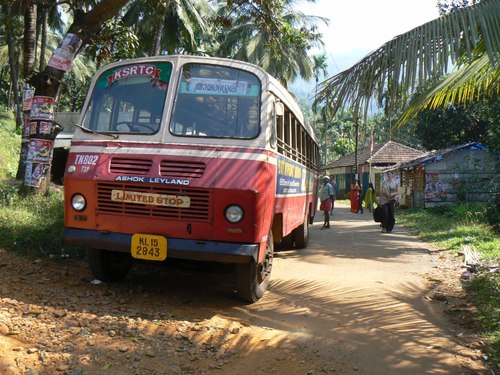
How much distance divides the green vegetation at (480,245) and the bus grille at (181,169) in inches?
119

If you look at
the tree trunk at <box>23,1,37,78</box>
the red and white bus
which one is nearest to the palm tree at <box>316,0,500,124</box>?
the red and white bus

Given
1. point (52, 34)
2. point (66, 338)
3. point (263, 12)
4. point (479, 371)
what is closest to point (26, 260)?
point (66, 338)

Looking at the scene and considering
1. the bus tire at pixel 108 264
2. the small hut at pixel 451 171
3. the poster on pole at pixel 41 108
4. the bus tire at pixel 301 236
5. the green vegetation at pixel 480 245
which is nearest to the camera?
Result: the green vegetation at pixel 480 245

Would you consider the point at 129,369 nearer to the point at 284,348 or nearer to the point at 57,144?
the point at 284,348

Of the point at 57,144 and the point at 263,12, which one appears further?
the point at 57,144

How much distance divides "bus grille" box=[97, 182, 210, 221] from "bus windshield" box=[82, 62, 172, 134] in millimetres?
714

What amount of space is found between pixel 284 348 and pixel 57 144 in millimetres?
10654

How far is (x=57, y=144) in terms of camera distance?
1277cm

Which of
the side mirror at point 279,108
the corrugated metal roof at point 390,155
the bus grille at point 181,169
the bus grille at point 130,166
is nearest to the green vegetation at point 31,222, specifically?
the bus grille at point 130,166

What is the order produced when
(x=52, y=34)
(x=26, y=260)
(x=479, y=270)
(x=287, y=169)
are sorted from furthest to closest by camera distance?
(x=52, y=34) < (x=479, y=270) < (x=287, y=169) < (x=26, y=260)

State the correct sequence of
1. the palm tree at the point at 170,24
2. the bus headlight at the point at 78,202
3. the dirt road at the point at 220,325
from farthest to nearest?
the palm tree at the point at 170,24 → the bus headlight at the point at 78,202 → the dirt road at the point at 220,325

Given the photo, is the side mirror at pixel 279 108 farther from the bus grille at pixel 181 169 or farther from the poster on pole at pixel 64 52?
the poster on pole at pixel 64 52

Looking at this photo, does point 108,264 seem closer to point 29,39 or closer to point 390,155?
point 29,39

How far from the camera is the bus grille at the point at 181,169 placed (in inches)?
181
